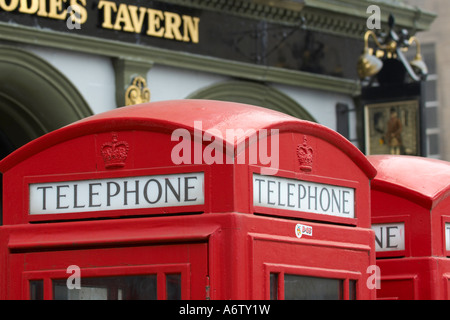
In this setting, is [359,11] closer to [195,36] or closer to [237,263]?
[195,36]

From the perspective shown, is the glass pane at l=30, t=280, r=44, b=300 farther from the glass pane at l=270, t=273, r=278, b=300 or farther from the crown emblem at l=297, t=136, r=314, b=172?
the crown emblem at l=297, t=136, r=314, b=172

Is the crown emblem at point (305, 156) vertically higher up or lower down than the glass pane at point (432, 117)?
lower down

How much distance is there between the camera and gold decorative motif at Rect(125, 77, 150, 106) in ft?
41.1

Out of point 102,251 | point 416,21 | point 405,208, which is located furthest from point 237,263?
point 416,21

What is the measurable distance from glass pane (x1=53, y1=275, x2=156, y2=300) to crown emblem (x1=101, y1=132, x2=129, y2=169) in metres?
0.48

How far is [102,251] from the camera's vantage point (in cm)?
502

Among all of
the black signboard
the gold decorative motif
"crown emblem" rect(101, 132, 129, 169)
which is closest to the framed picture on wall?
the black signboard

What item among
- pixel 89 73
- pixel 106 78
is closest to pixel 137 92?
pixel 106 78

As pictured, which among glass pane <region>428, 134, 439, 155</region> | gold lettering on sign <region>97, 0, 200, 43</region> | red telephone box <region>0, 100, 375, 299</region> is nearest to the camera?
red telephone box <region>0, 100, 375, 299</region>

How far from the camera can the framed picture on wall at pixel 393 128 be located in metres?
15.2

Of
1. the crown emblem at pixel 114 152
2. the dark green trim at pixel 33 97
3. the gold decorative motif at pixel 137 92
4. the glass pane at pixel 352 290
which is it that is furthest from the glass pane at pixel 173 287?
the gold decorative motif at pixel 137 92

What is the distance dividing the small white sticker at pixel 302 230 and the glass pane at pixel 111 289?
A: 25.5 inches

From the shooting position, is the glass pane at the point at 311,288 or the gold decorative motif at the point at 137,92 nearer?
the glass pane at the point at 311,288

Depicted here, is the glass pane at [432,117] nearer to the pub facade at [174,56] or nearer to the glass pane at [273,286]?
the pub facade at [174,56]
